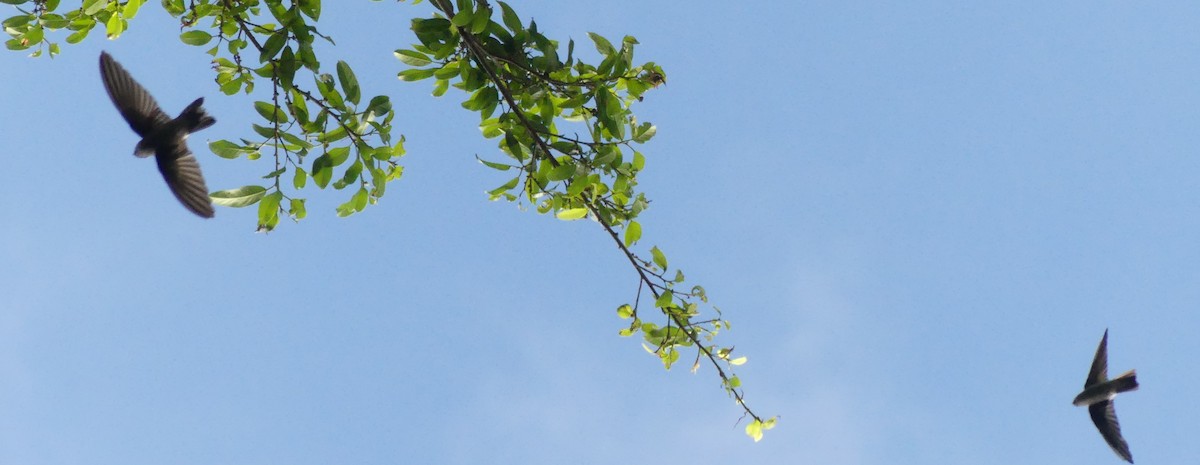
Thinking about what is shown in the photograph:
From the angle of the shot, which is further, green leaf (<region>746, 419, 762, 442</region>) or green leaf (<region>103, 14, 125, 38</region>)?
green leaf (<region>746, 419, 762, 442</region>)

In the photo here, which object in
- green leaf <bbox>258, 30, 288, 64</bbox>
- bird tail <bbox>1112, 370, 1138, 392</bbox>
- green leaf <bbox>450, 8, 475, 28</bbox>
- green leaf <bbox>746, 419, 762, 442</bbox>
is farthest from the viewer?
bird tail <bbox>1112, 370, 1138, 392</bbox>

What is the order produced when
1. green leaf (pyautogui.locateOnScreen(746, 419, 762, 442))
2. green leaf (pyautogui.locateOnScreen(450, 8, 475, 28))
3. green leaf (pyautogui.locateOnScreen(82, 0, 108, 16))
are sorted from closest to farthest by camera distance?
green leaf (pyautogui.locateOnScreen(450, 8, 475, 28)) < green leaf (pyautogui.locateOnScreen(82, 0, 108, 16)) < green leaf (pyautogui.locateOnScreen(746, 419, 762, 442))

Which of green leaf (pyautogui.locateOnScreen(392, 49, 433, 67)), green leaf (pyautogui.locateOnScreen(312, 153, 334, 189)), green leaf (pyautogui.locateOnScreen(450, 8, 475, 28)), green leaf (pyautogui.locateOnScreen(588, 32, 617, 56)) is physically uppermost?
green leaf (pyautogui.locateOnScreen(588, 32, 617, 56))

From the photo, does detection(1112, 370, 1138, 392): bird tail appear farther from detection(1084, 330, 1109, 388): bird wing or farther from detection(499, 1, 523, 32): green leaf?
detection(499, 1, 523, 32): green leaf

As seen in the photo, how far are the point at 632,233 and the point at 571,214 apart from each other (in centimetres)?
32

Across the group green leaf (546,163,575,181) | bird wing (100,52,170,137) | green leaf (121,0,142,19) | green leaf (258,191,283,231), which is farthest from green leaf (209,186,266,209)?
green leaf (546,163,575,181)

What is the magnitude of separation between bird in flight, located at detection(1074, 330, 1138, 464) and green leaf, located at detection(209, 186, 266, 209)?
7371mm

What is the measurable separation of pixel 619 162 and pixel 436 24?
0.98m

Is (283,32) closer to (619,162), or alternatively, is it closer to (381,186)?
(381,186)

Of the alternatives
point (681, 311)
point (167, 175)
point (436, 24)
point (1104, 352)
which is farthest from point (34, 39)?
point (1104, 352)

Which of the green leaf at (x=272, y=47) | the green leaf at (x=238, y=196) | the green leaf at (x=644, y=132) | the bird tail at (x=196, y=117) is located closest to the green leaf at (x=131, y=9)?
the bird tail at (x=196, y=117)

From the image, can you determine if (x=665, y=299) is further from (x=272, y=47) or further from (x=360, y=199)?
(x=272, y=47)

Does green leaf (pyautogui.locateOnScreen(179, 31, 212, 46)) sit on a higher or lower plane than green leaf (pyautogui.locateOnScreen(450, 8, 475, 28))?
higher

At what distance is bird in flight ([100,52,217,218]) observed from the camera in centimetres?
369
